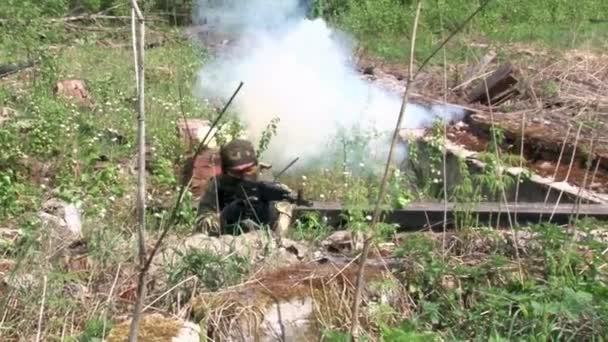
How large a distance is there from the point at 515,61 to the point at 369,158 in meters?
4.61

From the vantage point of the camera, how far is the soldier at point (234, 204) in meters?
5.59

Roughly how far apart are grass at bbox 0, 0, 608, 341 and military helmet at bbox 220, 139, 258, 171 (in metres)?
0.43

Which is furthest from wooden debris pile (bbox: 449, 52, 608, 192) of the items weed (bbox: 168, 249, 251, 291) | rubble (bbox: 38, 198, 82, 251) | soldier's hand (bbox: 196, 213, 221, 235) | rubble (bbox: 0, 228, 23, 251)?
rubble (bbox: 0, 228, 23, 251)

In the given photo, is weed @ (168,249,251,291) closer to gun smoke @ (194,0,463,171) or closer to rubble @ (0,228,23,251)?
rubble @ (0,228,23,251)

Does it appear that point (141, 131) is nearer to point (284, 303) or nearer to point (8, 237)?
point (284, 303)

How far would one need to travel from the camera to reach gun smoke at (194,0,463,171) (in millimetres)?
9367

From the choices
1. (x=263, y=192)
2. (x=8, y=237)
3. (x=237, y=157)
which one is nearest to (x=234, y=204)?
(x=263, y=192)

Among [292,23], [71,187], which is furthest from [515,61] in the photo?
[71,187]

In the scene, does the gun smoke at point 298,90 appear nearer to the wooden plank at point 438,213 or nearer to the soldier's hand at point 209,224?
the wooden plank at point 438,213

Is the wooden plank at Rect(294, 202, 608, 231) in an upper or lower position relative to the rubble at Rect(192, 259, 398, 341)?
lower

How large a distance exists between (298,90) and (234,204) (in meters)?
4.96

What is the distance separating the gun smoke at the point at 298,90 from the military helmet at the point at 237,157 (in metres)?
2.23

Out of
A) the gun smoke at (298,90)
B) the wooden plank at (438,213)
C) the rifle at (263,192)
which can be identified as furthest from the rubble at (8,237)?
the gun smoke at (298,90)

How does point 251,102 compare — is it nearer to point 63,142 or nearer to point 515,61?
point 63,142
